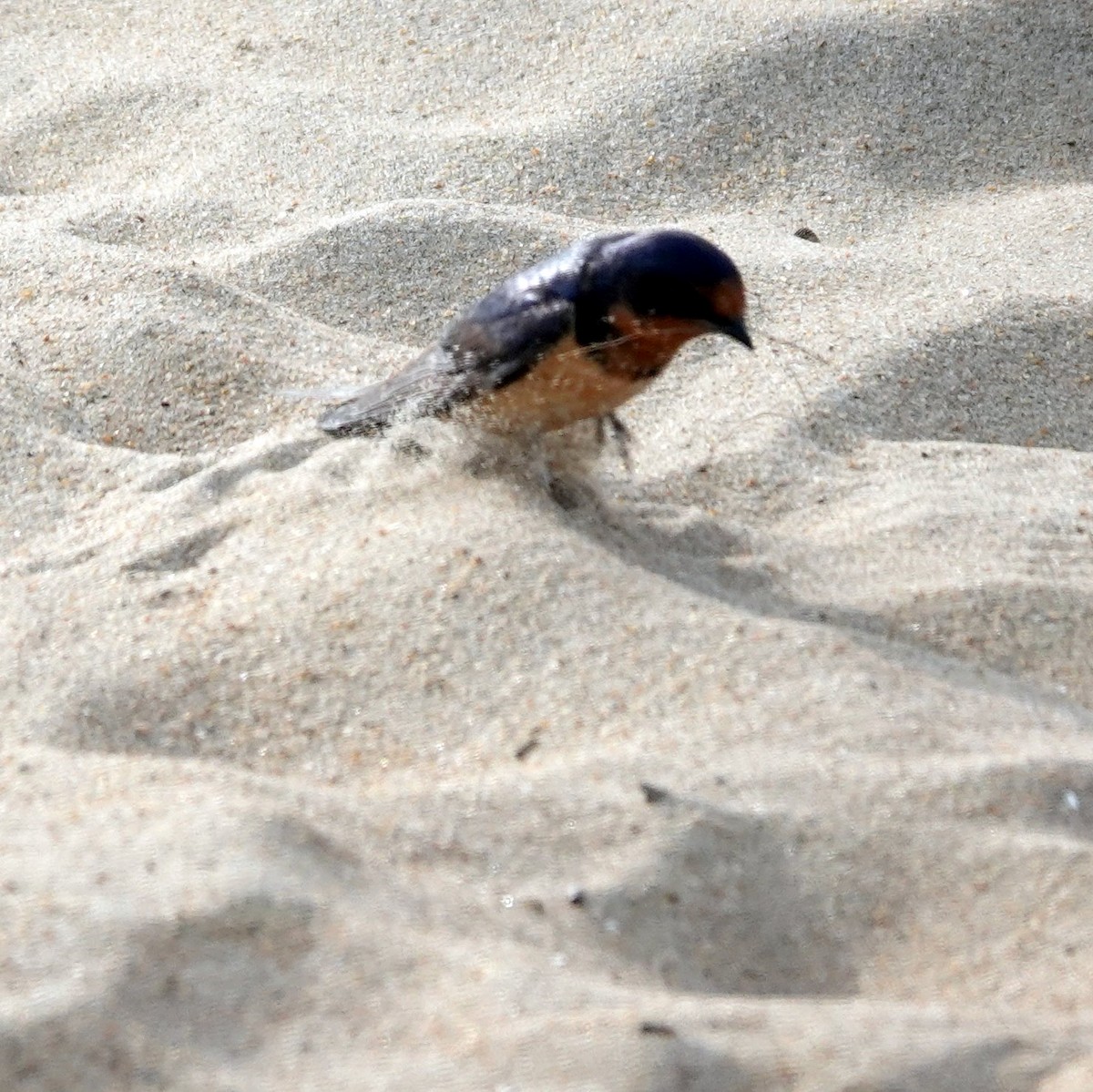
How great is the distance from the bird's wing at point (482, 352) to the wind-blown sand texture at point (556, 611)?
95mm

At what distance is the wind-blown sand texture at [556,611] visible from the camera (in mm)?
1950

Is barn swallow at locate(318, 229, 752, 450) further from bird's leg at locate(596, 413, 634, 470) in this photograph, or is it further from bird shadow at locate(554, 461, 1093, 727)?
bird shadow at locate(554, 461, 1093, 727)

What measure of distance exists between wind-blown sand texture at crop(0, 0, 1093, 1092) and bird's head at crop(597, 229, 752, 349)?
18.7 inches

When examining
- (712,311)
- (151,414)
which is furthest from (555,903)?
(151,414)

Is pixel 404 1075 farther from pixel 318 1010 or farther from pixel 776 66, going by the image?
pixel 776 66

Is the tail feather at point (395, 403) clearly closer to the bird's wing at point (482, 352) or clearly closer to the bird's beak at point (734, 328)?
the bird's wing at point (482, 352)

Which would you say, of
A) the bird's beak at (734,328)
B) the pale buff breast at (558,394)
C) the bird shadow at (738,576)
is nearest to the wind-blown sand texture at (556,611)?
the bird shadow at (738,576)

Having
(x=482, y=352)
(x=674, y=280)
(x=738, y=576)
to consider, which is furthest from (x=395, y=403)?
(x=738, y=576)

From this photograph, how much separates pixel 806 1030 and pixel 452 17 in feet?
16.0

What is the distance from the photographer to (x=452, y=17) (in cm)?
595

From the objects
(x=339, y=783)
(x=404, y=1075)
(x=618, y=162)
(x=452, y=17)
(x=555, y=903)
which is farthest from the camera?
(x=452, y=17)

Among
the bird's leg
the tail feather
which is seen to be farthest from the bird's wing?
the bird's leg

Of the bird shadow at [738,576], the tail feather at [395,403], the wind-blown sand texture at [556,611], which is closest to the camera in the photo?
the wind-blown sand texture at [556,611]

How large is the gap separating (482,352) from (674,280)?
1.42 feet
